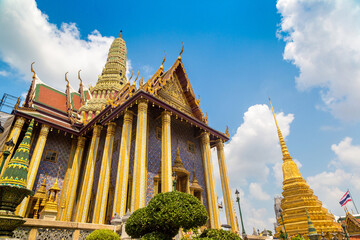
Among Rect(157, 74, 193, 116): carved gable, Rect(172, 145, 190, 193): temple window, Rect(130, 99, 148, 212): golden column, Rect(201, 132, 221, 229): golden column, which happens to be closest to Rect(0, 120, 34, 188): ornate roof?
Rect(130, 99, 148, 212): golden column

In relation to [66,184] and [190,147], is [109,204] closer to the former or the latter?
[66,184]

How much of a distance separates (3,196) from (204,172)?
11234 millimetres

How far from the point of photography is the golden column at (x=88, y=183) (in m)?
11.7

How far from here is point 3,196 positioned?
4098mm

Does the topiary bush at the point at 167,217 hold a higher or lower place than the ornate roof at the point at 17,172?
lower

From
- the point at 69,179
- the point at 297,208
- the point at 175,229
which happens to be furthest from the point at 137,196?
the point at 297,208

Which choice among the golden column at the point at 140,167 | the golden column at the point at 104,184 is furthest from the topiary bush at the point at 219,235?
the golden column at the point at 104,184

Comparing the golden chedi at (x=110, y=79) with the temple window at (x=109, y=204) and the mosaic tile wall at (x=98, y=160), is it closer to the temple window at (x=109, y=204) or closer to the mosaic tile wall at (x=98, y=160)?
the mosaic tile wall at (x=98, y=160)

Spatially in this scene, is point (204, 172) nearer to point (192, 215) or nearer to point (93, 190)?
point (93, 190)

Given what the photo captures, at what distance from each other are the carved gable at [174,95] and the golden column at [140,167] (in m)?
3.34

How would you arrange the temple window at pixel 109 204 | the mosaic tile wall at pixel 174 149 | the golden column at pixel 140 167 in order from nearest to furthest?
the golden column at pixel 140 167 < the temple window at pixel 109 204 < the mosaic tile wall at pixel 174 149

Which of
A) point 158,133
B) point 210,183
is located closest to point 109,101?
point 158,133

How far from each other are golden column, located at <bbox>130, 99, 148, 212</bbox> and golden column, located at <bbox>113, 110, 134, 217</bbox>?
1.85ft

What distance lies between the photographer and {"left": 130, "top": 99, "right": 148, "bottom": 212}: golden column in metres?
9.05
